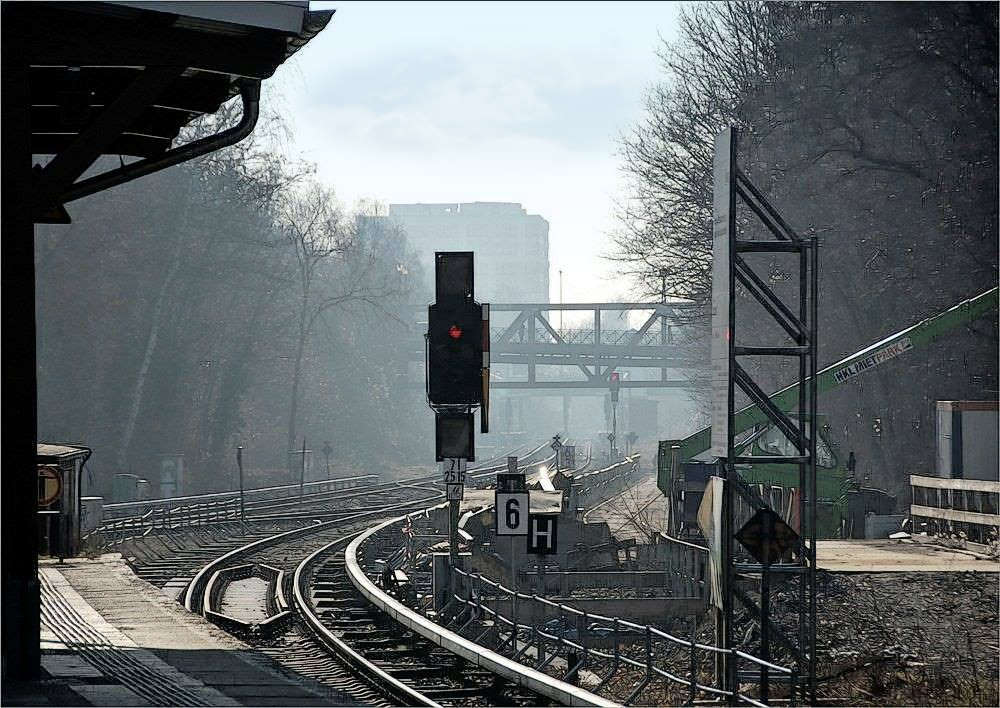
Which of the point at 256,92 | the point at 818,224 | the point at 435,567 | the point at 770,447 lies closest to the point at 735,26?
the point at 818,224

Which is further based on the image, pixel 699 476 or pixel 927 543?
pixel 699 476

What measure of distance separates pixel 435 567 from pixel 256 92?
7.80 meters

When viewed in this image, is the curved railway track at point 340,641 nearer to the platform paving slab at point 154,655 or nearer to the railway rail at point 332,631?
the railway rail at point 332,631

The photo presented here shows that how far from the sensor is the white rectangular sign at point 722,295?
558 inches

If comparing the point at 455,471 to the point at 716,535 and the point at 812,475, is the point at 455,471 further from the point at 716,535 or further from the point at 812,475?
the point at 812,475

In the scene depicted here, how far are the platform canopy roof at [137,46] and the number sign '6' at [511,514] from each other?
5.69m

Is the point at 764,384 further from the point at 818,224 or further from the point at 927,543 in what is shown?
the point at 927,543

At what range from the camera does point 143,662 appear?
14.0 m

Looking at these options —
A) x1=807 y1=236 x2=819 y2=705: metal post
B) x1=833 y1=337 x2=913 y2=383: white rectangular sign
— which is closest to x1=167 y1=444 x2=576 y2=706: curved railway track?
x1=807 y1=236 x2=819 y2=705: metal post

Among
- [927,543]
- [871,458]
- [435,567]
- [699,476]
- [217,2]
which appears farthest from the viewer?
[871,458]

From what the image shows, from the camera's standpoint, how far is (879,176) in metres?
36.7

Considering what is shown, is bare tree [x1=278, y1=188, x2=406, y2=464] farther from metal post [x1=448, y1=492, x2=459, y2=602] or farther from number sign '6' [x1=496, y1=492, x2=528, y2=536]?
number sign '6' [x1=496, y1=492, x2=528, y2=536]

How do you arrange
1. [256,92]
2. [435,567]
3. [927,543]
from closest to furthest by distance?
[256,92] < [435,567] < [927,543]

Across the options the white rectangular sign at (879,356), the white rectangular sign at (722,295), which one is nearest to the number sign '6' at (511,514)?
the white rectangular sign at (722,295)
